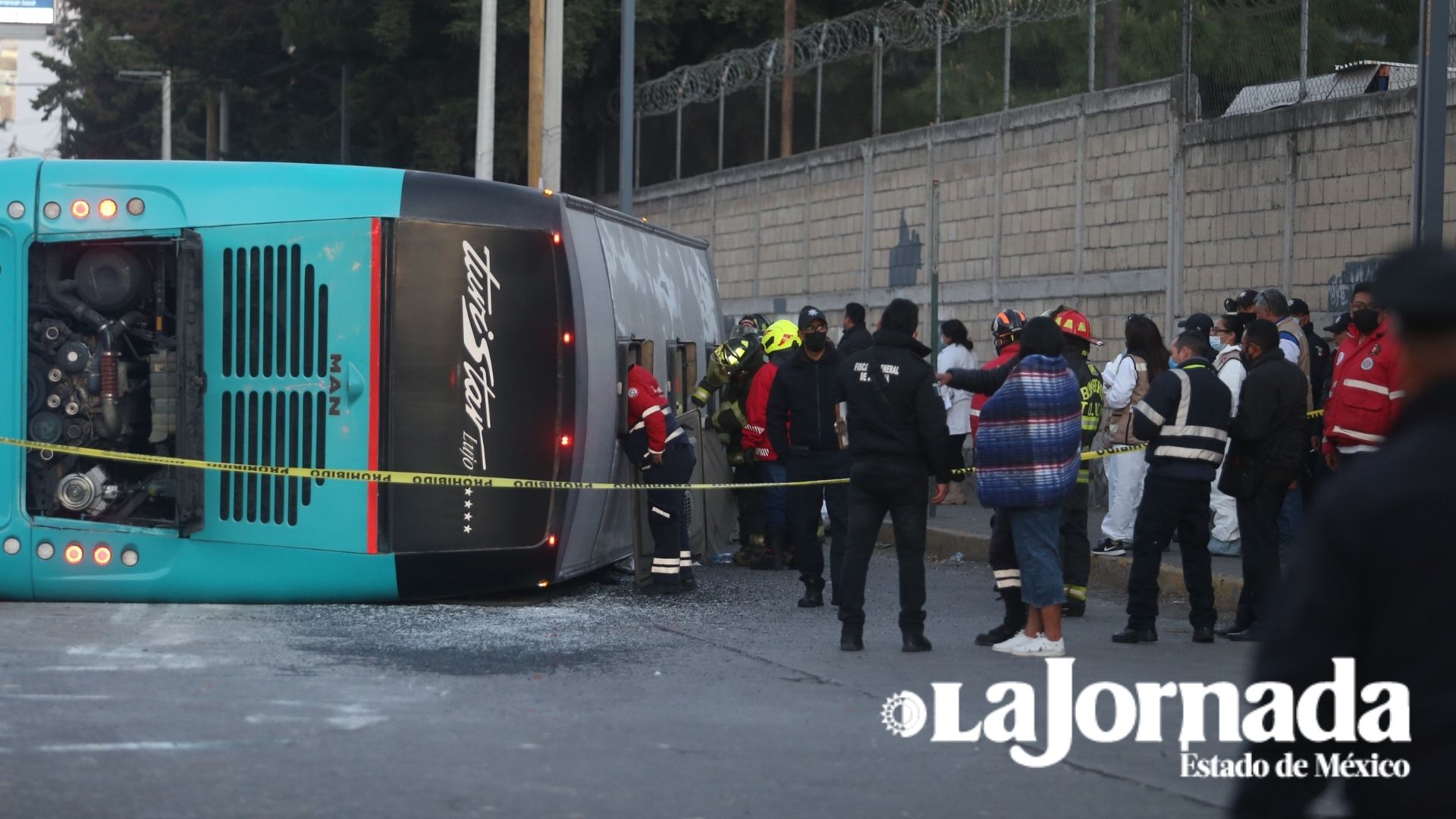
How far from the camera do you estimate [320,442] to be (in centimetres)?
1063

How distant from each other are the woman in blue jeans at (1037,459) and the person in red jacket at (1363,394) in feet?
5.90

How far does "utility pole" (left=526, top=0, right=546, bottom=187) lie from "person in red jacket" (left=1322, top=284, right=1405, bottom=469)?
14.1m

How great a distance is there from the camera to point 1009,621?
9883mm

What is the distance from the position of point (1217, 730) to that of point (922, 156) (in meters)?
16.1

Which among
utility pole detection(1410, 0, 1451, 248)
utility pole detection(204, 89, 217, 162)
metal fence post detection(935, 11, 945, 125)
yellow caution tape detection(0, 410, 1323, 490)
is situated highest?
utility pole detection(204, 89, 217, 162)

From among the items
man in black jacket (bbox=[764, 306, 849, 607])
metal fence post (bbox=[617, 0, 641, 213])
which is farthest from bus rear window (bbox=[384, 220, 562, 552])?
metal fence post (bbox=[617, 0, 641, 213])

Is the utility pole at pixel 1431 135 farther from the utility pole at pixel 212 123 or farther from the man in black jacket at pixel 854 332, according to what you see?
the utility pole at pixel 212 123

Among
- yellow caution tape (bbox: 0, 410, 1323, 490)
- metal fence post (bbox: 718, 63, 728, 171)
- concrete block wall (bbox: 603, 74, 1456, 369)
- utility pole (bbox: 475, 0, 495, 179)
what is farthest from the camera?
metal fence post (bbox: 718, 63, 728, 171)

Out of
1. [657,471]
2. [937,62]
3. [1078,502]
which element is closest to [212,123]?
[937,62]

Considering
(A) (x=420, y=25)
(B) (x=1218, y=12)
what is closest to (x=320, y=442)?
(B) (x=1218, y=12)

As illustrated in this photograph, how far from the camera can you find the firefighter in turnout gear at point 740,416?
13.6m

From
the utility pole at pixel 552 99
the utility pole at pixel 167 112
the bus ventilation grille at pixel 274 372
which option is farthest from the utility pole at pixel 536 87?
the utility pole at pixel 167 112

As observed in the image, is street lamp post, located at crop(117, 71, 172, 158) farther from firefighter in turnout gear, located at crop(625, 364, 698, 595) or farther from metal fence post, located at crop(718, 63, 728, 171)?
Answer: firefighter in turnout gear, located at crop(625, 364, 698, 595)

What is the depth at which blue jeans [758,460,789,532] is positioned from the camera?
1387cm
